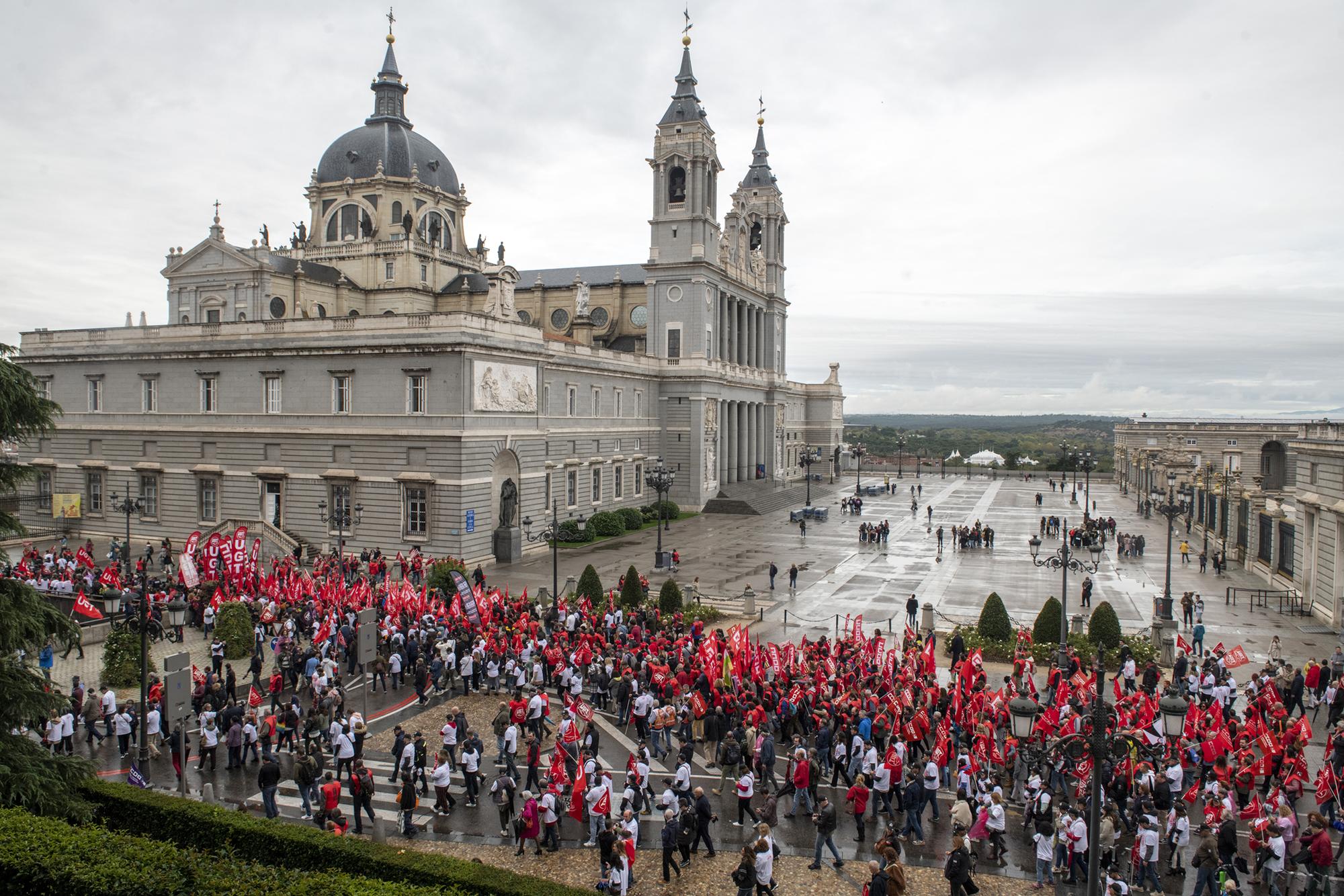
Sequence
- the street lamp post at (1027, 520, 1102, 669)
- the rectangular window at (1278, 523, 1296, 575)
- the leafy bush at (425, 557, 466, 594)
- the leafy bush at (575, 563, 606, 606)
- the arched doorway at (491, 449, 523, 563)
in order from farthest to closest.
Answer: the arched doorway at (491, 449, 523, 563) → the rectangular window at (1278, 523, 1296, 575) → the leafy bush at (425, 557, 466, 594) → the leafy bush at (575, 563, 606, 606) → the street lamp post at (1027, 520, 1102, 669)

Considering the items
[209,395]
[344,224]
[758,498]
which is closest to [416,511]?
[209,395]

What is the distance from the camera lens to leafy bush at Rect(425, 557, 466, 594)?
1277 inches

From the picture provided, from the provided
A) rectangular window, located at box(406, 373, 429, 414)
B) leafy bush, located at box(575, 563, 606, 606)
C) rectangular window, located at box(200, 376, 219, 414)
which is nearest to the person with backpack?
leafy bush, located at box(575, 563, 606, 606)

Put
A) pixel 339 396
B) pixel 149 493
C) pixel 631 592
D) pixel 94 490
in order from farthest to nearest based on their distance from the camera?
pixel 94 490 < pixel 149 493 < pixel 339 396 < pixel 631 592

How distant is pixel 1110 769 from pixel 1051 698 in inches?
177

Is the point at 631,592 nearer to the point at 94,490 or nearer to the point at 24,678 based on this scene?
the point at 24,678

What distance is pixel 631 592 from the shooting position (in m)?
30.8

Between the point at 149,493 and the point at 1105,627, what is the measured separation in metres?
45.0

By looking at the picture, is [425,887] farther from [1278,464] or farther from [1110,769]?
[1278,464]

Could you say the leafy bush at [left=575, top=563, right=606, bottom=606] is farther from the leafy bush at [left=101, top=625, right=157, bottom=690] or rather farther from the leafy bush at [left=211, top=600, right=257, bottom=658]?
the leafy bush at [left=101, top=625, right=157, bottom=690]

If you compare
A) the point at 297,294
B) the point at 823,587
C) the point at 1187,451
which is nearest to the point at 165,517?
the point at 297,294

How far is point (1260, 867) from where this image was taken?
13.9m

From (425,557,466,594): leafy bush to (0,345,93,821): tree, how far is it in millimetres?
18288

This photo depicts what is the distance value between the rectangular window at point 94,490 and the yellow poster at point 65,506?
28.4 inches
